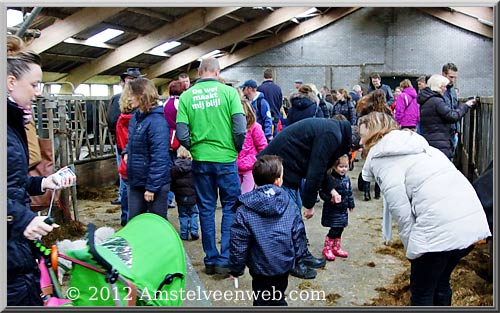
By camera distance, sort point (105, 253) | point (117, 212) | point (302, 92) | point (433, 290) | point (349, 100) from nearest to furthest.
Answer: point (105, 253) → point (433, 290) → point (117, 212) → point (302, 92) → point (349, 100)

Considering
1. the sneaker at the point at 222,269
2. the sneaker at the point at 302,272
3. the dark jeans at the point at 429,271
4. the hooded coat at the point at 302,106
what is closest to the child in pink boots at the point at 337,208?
the sneaker at the point at 302,272

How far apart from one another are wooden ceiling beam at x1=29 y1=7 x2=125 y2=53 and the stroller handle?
18.4 ft

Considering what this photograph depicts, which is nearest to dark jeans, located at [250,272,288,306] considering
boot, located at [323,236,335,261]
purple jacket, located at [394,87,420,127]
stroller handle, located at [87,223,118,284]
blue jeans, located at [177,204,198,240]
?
stroller handle, located at [87,223,118,284]

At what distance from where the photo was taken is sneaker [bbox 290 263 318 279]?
3.49 metres

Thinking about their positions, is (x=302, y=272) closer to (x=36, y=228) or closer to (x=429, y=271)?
(x=429, y=271)

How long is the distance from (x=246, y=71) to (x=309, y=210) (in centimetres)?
1171

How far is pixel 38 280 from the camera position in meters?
1.86

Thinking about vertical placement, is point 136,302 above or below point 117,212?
above

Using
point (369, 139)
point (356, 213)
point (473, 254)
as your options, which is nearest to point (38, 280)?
point (369, 139)

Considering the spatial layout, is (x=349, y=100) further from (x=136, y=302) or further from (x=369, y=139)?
(x=136, y=302)

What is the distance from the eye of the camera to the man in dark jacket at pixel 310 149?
3.20 metres

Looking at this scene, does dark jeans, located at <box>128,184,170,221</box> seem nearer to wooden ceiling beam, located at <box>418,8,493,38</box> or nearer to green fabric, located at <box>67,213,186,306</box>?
green fabric, located at <box>67,213,186,306</box>

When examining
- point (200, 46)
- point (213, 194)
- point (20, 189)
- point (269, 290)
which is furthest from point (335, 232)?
point (200, 46)

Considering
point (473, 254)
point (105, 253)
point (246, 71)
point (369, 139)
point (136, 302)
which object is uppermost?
point (246, 71)
